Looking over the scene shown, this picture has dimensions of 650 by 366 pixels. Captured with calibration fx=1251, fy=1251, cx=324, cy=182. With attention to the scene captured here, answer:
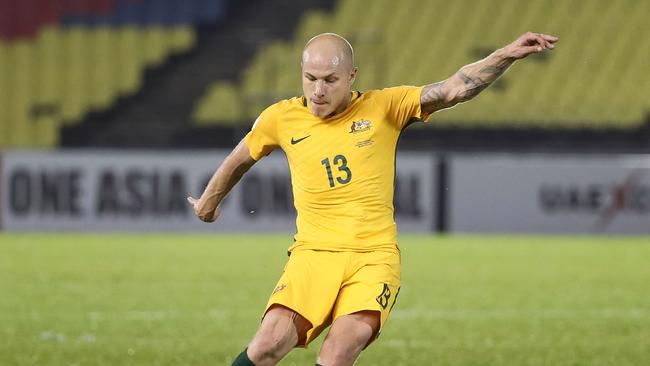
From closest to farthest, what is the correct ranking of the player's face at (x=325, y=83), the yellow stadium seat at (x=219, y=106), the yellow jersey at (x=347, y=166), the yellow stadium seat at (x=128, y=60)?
the player's face at (x=325, y=83) → the yellow jersey at (x=347, y=166) → the yellow stadium seat at (x=219, y=106) → the yellow stadium seat at (x=128, y=60)

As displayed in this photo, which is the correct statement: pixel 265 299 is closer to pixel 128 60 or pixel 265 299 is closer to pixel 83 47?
pixel 128 60

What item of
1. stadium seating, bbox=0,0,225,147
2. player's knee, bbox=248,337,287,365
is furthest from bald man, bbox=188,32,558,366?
stadium seating, bbox=0,0,225,147

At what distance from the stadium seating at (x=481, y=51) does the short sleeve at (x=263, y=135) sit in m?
17.0

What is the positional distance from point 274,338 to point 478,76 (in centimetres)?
132

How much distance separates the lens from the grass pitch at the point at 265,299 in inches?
296

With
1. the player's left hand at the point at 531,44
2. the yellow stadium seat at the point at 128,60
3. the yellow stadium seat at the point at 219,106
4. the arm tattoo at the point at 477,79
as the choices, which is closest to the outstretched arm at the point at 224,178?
the arm tattoo at the point at 477,79

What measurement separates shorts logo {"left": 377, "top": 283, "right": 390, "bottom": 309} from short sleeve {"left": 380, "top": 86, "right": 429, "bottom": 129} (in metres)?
0.72

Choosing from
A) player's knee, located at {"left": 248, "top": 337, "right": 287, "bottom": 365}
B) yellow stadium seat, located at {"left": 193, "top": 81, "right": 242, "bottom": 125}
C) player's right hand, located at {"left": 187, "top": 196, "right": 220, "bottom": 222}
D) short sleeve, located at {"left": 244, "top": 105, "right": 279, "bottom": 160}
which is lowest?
yellow stadium seat, located at {"left": 193, "top": 81, "right": 242, "bottom": 125}

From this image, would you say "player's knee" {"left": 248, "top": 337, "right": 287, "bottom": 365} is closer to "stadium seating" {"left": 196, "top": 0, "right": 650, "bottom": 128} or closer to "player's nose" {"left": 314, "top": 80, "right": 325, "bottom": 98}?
"player's nose" {"left": 314, "top": 80, "right": 325, "bottom": 98}

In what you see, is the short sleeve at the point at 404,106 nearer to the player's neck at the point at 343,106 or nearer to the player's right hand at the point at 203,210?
the player's neck at the point at 343,106

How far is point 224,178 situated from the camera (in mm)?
5258

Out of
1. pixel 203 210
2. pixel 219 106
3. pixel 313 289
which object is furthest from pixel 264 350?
pixel 219 106

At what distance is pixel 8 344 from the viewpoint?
7.70 meters

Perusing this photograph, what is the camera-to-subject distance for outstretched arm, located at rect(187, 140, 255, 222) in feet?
17.1
